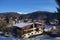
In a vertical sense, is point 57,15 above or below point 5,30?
above

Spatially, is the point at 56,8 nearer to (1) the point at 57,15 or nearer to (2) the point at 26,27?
(1) the point at 57,15

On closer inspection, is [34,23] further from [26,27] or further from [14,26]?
[14,26]

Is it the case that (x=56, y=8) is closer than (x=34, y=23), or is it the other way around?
(x=56, y=8)

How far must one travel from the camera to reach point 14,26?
6.26m

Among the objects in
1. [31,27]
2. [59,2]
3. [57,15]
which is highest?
[59,2]

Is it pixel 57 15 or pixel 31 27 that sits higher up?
pixel 57 15

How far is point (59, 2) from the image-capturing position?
21.0 feet

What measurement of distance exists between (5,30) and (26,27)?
1480 mm

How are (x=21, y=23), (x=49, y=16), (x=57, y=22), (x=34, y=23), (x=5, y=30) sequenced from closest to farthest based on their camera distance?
(x=49, y=16), (x=5, y=30), (x=57, y=22), (x=21, y=23), (x=34, y=23)

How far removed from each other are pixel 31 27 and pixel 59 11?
1.83 meters

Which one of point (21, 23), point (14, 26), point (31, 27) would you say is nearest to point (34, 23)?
point (31, 27)

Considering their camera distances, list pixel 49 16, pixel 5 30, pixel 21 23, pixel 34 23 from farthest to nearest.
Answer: pixel 34 23
pixel 21 23
pixel 5 30
pixel 49 16

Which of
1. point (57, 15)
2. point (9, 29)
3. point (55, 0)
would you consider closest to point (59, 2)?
point (55, 0)

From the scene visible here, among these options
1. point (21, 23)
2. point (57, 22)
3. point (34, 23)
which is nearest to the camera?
point (57, 22)
